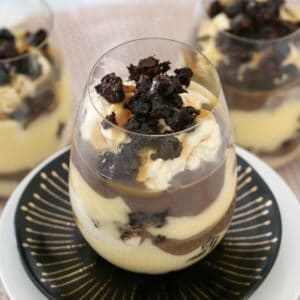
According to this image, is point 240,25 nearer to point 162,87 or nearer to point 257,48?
point 257,48

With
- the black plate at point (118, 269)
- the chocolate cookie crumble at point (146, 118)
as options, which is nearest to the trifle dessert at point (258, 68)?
the black plate at point (118, 269)

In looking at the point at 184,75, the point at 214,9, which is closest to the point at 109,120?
the point at 184,75

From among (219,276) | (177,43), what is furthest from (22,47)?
(219,276)

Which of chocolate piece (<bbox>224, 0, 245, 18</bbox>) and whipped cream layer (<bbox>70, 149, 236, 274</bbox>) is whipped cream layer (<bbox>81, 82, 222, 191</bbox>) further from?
chocolate piece (<bbox>224, 0, 245, 18</bbox>)

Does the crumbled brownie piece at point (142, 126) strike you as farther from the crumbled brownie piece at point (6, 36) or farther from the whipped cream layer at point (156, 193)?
the crumbled brownie piece at point (6, 36)

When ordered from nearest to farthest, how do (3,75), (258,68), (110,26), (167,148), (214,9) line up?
(167,148) → (3,75) → (258,68) → (214,9) → (110,26)
